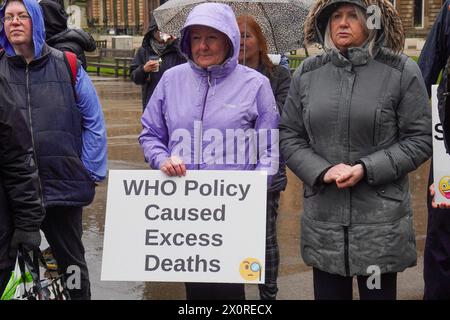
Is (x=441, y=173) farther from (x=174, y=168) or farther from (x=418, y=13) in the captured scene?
(x=418, y=13)

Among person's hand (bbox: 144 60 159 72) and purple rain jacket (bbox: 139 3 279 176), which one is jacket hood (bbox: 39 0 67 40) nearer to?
purple rain jacket (bbox: 139 3 279 176)

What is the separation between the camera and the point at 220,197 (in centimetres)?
408

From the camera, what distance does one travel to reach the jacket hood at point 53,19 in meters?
6.12

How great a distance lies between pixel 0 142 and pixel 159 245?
0.89m

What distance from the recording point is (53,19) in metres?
6.18

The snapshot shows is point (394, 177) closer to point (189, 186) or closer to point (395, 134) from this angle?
point (395, 134)

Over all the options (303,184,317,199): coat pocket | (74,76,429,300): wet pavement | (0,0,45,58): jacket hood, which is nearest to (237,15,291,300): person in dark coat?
(74,76,429,300): wet pavement

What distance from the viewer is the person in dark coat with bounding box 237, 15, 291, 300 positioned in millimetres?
5324

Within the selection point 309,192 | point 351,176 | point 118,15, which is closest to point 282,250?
point 309,192

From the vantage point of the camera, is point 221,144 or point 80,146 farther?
point 80,146

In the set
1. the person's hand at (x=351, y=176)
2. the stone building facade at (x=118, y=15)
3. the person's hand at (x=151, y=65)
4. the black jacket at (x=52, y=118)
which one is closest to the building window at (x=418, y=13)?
the stone building facade at (x=118, y=15)

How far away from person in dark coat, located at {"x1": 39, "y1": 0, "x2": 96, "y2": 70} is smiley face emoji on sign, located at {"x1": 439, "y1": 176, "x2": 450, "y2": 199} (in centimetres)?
293

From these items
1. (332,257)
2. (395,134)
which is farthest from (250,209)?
(395,134)

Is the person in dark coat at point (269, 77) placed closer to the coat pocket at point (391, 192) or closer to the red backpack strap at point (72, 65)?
the red backpack strap at point (72, 65)
